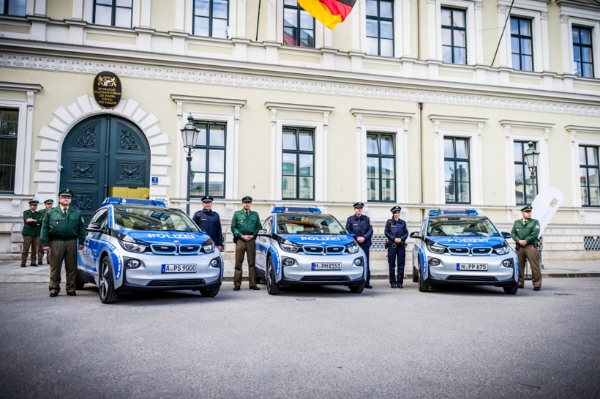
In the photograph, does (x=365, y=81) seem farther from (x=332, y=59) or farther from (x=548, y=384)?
(x=548, y=384)

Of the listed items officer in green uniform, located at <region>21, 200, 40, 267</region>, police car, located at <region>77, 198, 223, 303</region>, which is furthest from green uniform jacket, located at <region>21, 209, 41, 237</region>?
police car, located at <region>77, 198, 223, 303</region>

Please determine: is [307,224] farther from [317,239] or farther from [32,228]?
[32,228]

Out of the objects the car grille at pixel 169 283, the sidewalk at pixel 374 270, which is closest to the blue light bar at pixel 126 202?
the car grille at pixel 169 283

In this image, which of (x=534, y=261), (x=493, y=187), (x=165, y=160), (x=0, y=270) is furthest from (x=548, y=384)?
(x=493, y=187)

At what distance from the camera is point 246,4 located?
17.5m

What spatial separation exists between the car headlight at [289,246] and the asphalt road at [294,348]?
1153mm

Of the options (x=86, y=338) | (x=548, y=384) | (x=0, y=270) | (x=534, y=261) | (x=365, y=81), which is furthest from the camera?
(x=365, y=81)

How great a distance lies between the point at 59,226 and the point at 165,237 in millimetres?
2091

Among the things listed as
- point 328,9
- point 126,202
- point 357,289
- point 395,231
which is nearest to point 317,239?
point 357,289

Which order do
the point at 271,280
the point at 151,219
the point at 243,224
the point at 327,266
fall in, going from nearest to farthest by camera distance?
1. the point at 151,219
2. the point at 327,266
3. the point at 271,280
4. the point at 243,224

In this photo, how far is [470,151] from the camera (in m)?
19.6

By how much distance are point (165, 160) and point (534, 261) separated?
37.1 feet

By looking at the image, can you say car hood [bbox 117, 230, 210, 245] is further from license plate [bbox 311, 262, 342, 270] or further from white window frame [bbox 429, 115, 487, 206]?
white window frame [bbox 429, 115, 487, 206]

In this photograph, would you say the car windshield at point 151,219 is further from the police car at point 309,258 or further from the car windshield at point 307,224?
the car windshield at point 307,224
